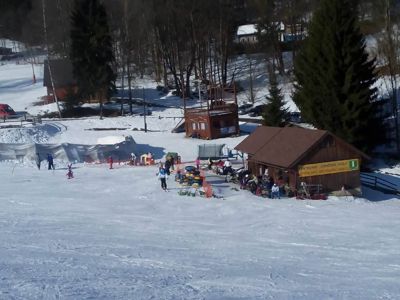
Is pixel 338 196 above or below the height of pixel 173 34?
below

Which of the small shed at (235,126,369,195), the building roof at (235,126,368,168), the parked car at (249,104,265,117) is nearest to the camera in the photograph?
the small shed at (235,126,369,195)

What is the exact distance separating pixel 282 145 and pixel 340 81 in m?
11.6

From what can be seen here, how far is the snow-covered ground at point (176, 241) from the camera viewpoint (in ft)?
38.9

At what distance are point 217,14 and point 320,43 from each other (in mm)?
28397

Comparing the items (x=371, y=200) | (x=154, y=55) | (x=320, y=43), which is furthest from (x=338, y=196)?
(x=154, y=55)

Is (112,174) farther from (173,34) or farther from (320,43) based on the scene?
(173,34)

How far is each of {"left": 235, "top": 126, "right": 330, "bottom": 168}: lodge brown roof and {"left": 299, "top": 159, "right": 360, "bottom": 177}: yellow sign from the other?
0.72 m

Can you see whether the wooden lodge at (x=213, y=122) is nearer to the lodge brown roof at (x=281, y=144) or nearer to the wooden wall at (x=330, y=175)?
the lodge brown roof at (x=281, y=144)

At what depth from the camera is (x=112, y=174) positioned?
105 feet

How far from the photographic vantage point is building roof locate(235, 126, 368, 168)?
29.4m

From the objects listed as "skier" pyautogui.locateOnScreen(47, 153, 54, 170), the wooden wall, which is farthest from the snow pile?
the wooden wall

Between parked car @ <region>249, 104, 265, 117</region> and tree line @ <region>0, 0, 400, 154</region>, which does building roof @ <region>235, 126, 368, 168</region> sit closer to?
tree line @ <region>0, 0, 400, 154</region>

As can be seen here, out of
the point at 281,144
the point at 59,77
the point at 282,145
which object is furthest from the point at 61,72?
the point at 282,145

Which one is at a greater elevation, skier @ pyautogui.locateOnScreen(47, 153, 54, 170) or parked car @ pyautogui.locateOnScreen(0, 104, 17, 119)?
parked car @ pyautogui.locateOnScreen(0, 104, 17, 119)
